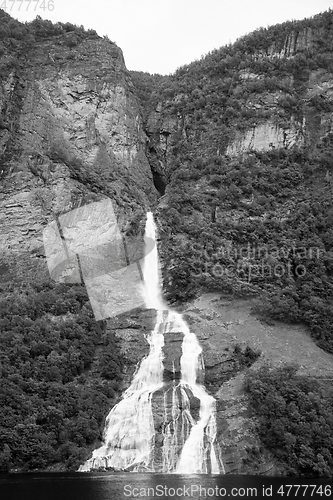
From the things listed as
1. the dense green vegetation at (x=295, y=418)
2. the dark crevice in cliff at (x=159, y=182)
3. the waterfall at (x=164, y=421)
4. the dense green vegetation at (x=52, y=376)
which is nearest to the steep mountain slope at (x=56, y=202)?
the dense green vegetation at (x=52, y=376)

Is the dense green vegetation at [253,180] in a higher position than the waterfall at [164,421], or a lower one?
higher

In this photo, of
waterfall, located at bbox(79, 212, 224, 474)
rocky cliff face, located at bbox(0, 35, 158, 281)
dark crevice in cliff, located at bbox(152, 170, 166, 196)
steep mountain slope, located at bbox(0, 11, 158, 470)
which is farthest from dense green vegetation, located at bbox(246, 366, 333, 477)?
dark crevice in cliff, located at bbox(152, 170, 166, 196)

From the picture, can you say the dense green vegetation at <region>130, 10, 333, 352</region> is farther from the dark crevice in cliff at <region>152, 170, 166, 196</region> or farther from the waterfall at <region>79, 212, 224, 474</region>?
the waterfall at <region>79, 212, 224, 474</region>

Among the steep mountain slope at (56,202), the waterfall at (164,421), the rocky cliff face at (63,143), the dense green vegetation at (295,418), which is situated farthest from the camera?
the rocky cliff face at (63,143)

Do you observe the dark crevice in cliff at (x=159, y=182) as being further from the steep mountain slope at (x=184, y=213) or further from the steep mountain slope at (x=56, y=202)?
the steep mountain slope at (x=56, y=202)

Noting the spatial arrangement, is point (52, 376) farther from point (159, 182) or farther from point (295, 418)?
point (159, 182)

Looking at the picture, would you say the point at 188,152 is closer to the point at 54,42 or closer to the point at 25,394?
the point at 54,42

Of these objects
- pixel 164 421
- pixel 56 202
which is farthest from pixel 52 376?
pixel 56 202
